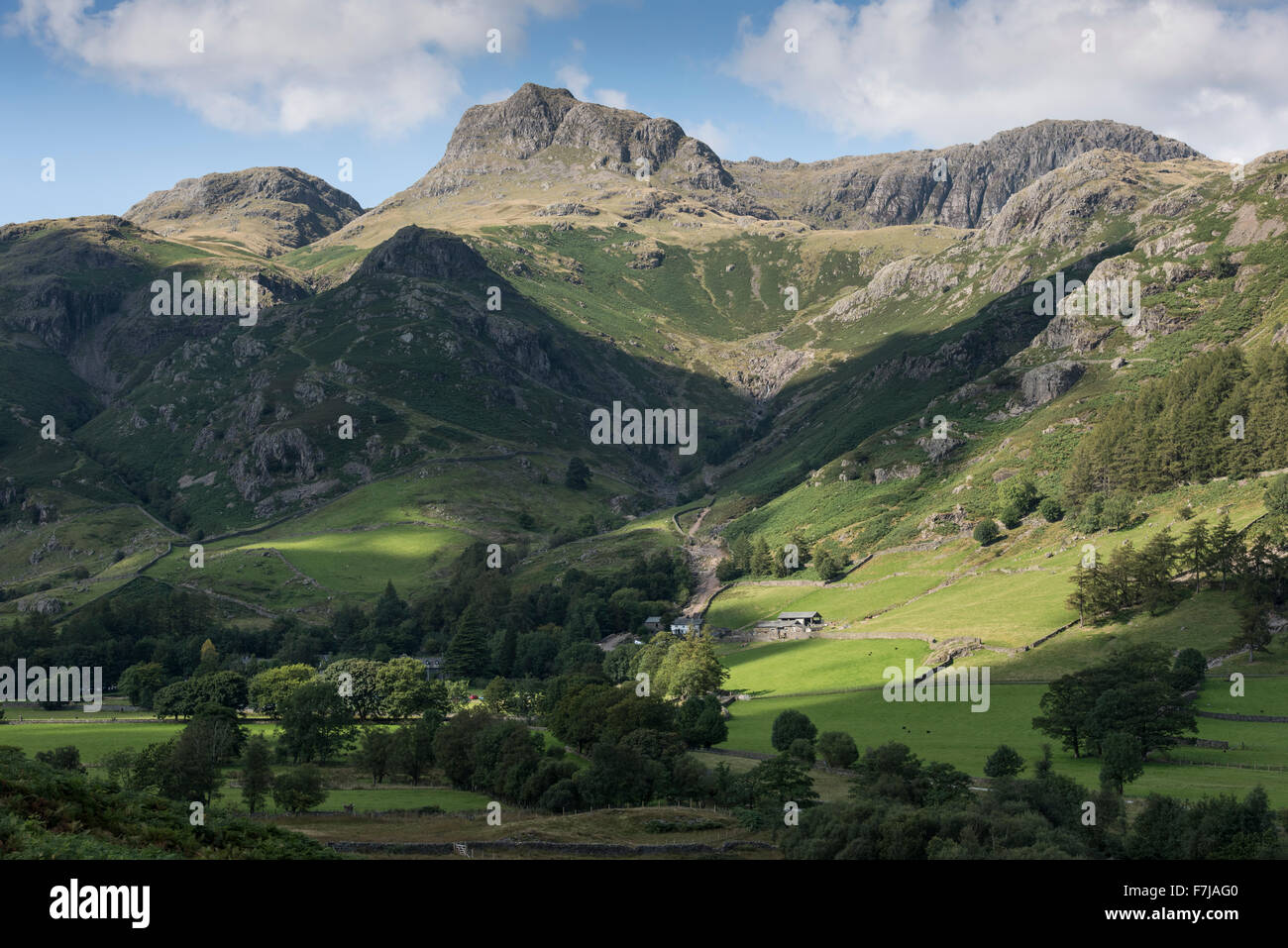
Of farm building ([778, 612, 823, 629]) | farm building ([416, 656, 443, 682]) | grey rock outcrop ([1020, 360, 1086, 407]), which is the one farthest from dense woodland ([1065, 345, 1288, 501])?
farm building ([416, 656, 443, 682])

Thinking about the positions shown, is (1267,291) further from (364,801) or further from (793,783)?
(364,801)

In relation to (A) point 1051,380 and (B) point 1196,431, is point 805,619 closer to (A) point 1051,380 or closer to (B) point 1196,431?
(B) point 1196,431

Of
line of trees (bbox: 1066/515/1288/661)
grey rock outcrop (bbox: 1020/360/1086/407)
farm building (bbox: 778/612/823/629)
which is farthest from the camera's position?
grey rock outcrop (bbox: 1020/360/1086/407)

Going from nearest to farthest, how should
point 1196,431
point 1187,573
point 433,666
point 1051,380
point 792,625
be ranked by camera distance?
point 1187,573
point 792,625
point 1196,431
point 433,666
point 1051,380

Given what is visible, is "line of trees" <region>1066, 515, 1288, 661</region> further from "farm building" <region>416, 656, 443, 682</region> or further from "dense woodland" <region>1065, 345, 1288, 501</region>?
"farm building" <region>416, 656, 443, 682</region>

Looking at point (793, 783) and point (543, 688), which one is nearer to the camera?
point (793, 783)

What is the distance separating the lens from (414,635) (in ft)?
527

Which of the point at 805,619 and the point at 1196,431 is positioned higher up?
the point at 1196,431

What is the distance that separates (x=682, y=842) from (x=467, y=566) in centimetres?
13215

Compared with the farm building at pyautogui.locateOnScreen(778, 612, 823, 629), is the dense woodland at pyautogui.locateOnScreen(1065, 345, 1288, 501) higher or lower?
higher

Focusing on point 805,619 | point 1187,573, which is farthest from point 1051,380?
point 805,619

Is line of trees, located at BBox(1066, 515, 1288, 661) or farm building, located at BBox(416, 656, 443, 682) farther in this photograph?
farm building, located at BBox(416, 656, 443, 682)

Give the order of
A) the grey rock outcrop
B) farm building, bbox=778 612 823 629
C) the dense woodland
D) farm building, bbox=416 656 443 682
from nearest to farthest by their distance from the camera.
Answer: the dense woodland, farm building, bbox=778 612 823 629, farm building, bbox=416 656 443 682, the grey rock outcrop
